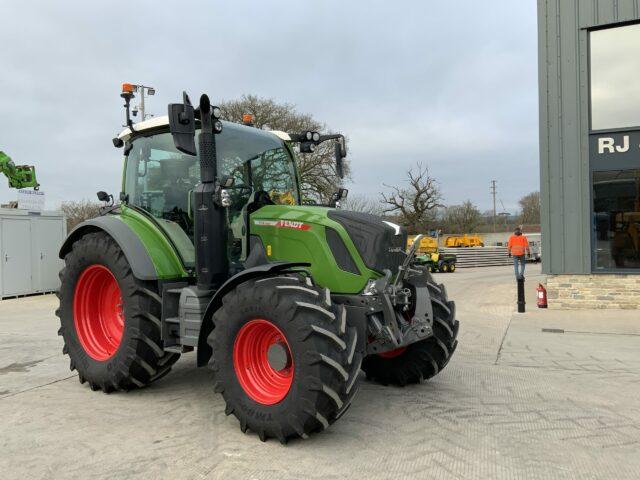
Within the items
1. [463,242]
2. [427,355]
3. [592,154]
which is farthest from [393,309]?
[463,242]

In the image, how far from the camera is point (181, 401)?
15.1 ft

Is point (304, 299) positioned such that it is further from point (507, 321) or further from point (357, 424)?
point (507, 321)

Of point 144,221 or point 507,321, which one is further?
point 507,321

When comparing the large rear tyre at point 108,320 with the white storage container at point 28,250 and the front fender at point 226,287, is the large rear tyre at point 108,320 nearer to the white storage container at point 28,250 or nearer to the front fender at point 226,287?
the front fender at point 226,287

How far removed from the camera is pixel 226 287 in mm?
3939

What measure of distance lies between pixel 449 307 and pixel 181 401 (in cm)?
250

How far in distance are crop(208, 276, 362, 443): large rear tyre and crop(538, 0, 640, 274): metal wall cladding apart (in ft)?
25.5

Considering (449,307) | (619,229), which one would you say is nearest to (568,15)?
(619,229)

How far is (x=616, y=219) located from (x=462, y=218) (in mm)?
45641

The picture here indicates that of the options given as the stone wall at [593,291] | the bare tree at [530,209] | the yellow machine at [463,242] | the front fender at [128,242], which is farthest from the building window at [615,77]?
the bare tree at [530,209]

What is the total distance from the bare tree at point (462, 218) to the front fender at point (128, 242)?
51461 millimetres

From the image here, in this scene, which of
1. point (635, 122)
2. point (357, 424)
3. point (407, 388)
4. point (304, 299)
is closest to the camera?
point (304, 299)

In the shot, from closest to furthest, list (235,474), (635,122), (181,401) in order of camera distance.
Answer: (235,474) → (181,401) → (635,122)

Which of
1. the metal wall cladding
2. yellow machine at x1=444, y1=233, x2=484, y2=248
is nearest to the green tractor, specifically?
the metal wall cladding
